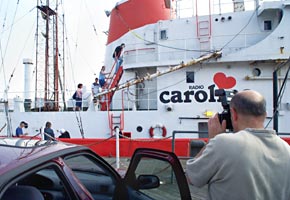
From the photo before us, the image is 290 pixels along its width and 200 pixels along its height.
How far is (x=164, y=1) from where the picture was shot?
47.0 feet

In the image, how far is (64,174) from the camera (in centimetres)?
209

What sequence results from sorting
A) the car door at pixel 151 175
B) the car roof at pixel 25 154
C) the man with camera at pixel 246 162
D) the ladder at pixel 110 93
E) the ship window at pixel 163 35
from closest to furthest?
the car roof at pixel 25 154, the man with camera at pixel 246 162, the car door at pixel 151 175, the ladder at pixel 110 93, the ship window at pixel 163 35

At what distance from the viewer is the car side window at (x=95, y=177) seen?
293 cm

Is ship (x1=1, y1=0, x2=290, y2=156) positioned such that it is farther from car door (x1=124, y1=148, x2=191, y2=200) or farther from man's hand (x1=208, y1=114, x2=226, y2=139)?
man's hand (x1=208, y1=114, x2=226, y2=139)

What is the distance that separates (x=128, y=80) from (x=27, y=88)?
6921 mm

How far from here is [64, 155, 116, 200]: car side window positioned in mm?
2928

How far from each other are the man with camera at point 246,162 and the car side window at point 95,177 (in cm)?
120

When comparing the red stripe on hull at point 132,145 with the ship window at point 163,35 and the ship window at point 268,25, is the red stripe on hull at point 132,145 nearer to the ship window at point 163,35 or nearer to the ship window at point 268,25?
the ship window at point 163,35

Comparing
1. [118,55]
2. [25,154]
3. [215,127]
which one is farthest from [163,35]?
[25,154]

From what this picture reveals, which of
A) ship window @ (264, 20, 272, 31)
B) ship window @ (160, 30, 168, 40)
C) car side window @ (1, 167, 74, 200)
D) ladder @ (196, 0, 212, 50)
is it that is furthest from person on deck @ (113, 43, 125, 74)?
car side window @ (1, 167, 74, 200)

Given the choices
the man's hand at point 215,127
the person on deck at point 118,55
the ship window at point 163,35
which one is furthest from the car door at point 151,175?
the person on deck at point 118,55

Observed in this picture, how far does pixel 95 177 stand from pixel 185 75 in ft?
28.1

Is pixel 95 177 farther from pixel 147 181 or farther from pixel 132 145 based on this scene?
pixel 132 145

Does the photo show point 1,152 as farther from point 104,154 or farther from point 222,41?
point 222,41
